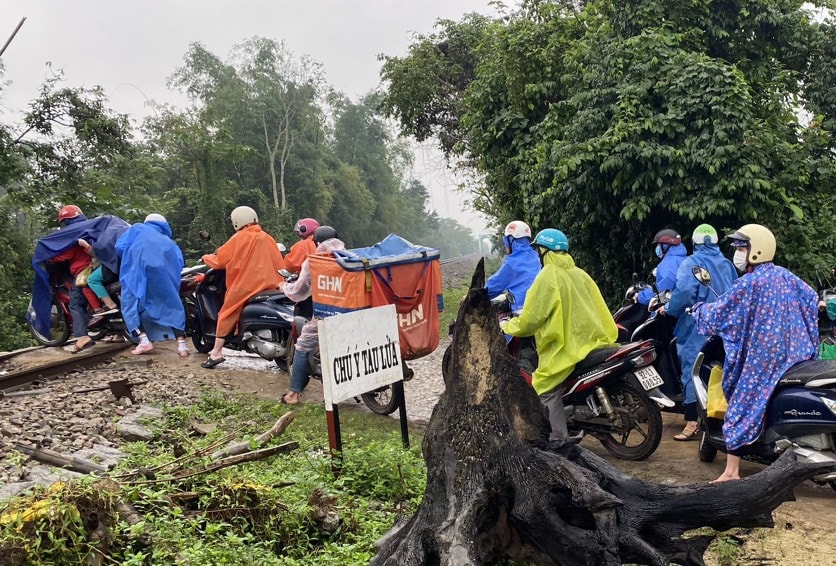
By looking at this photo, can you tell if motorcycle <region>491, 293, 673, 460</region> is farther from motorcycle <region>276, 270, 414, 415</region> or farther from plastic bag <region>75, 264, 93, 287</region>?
plastic bag <region>75, 264, 93, 287</region>

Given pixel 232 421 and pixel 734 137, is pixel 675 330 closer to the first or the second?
pixel 734 137

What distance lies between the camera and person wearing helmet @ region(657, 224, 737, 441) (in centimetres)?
586

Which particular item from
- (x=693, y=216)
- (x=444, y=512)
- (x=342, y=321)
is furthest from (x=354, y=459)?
(x=693, y=216)

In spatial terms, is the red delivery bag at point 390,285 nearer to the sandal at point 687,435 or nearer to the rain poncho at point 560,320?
the rain poncho at point 560,320

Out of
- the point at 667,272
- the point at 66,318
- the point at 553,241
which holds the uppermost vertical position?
the point at 553,241

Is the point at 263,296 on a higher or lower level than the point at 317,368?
higher

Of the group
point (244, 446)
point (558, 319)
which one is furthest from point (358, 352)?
point (558, 319)

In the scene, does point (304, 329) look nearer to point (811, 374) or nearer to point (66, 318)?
point (66, 318)

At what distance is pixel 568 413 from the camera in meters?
5.67

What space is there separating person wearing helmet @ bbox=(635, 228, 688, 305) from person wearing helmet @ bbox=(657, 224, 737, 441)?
12.8 inches

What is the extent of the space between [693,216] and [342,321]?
190 inches

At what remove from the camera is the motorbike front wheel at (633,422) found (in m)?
5.32

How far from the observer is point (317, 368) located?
6.97 m

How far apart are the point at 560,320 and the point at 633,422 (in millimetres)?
1026
